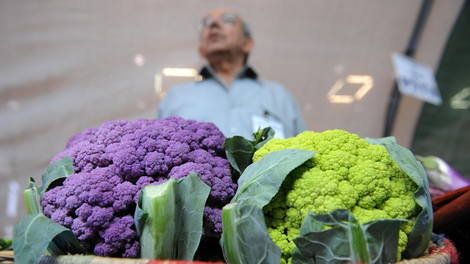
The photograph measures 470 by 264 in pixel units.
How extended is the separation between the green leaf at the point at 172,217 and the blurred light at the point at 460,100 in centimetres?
238

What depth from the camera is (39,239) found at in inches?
18.3

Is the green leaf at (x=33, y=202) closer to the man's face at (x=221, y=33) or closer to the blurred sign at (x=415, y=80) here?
the man's face at (x=221, y=33)

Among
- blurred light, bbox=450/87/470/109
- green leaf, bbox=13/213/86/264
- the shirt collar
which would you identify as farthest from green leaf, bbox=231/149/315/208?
blurred light, bbox=450/87/470/109

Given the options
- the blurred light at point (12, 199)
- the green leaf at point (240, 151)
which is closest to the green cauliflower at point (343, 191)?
the green leaf at point (240, 151)

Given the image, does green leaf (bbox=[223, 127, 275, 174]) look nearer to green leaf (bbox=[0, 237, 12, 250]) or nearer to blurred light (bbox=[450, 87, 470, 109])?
green leaf (bbox=[0, 237, 12, 250])

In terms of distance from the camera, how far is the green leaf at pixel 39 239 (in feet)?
1.50

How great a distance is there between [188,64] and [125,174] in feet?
5.01

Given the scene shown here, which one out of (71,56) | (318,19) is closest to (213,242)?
(71,56)

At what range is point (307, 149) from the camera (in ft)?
1.85

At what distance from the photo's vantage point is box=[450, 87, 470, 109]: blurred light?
2084 millimetres

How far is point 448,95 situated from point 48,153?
2.81 m

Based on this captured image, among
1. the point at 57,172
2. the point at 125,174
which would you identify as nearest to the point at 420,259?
the point at 125,174

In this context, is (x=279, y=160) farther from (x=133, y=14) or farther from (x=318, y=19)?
(x=318, y=19)

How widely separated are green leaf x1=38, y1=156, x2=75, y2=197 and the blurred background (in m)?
1.17
